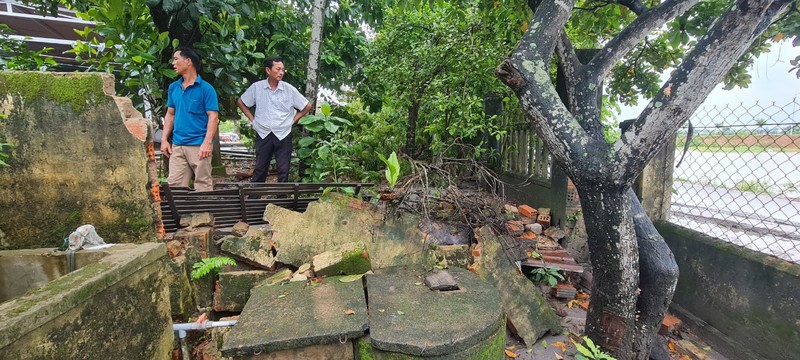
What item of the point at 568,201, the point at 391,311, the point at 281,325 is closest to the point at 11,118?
the point at 281,325

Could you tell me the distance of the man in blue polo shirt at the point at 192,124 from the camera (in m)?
3.58

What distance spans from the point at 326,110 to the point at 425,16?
281cm

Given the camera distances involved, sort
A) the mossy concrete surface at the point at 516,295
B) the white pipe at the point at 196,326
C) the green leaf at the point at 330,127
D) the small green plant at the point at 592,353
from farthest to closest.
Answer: the green leaf at the point at 330,127 → the mossy concrete surface at the point at 516,295 → the small green plant at the point at 592,353 → the white pipe at the point at 196,326

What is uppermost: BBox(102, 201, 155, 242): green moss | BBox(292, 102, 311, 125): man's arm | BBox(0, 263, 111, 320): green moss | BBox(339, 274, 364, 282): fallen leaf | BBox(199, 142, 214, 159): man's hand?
BBox(292, 102, 311, 125): man's arm

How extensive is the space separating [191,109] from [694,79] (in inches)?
153

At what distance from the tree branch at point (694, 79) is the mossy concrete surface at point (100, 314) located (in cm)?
273

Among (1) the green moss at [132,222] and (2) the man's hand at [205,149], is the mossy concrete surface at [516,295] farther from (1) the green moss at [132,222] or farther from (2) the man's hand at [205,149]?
(2) the man's hand at [205,149]

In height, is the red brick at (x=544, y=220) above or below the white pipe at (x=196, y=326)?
above

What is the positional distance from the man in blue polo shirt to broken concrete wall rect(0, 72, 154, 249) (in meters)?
1.15

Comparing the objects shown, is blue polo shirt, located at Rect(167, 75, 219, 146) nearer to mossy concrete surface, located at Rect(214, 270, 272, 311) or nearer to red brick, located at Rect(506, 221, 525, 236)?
mossy concrete surface, located at Rect(214, 270, 272, 311)

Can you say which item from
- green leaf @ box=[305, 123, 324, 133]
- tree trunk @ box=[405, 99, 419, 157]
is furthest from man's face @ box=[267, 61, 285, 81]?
tree trunk @ box=[405, 99, 419, 157]

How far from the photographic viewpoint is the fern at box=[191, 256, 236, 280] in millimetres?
2559

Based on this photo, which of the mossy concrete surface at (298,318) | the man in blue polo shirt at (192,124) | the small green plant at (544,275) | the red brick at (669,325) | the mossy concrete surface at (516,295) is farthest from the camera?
the man in blue polo shirt at (192,124)

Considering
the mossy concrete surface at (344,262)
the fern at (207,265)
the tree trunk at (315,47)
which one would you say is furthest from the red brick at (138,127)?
the tree trunk at (315,47)
